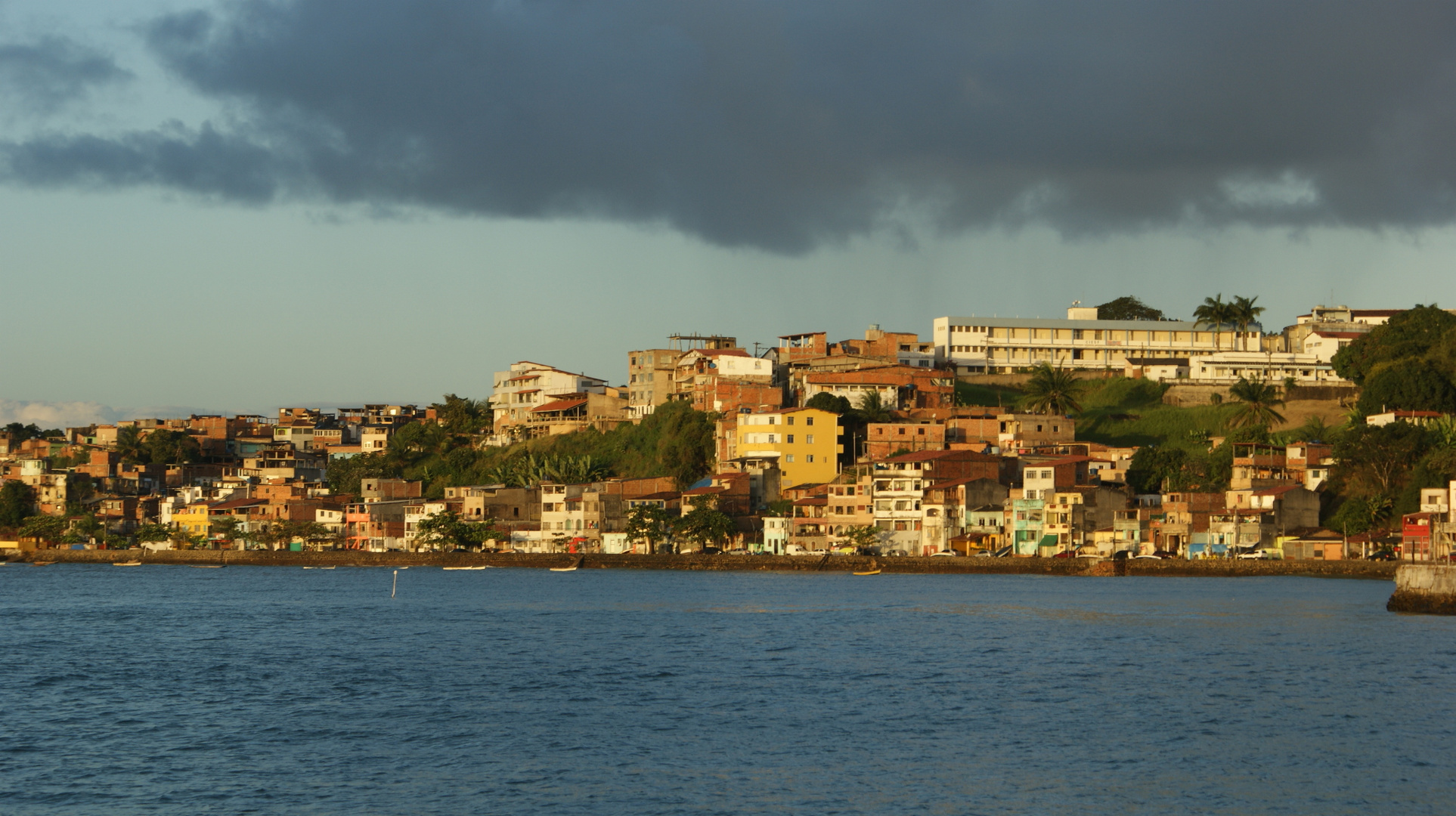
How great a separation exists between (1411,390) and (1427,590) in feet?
146

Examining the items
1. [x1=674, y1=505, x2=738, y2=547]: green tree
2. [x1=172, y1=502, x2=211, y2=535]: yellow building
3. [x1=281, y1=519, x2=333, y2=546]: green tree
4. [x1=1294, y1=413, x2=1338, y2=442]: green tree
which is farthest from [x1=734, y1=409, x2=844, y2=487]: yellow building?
[x1=172, y1=502, x2=211, y2=535]: yellow building

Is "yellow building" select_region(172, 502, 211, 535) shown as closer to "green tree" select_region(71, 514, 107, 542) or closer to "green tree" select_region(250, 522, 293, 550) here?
"green tree" select_region(250, 522, 293, 550)

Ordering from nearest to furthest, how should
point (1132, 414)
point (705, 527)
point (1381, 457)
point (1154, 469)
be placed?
point (1381, 457)
point (705, 527)
point (1154, 469)
point (1132, 414)

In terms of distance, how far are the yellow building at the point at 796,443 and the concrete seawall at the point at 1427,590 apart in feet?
158

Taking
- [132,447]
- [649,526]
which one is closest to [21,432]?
[132,447]

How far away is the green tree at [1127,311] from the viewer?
139 metres

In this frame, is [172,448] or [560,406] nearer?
[560,406]

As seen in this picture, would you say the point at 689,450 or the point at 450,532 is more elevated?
the point at 689,450

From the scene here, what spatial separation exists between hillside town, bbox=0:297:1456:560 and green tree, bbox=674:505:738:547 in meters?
0.20

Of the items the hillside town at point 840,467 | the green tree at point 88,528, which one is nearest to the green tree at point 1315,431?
the hillside town at point 840,467

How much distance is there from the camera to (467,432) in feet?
435

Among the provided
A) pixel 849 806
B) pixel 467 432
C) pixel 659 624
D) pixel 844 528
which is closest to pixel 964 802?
pixel 849 806

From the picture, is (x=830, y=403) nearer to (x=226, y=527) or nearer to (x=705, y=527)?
(x=705, y=527)

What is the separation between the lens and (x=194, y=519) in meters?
121
